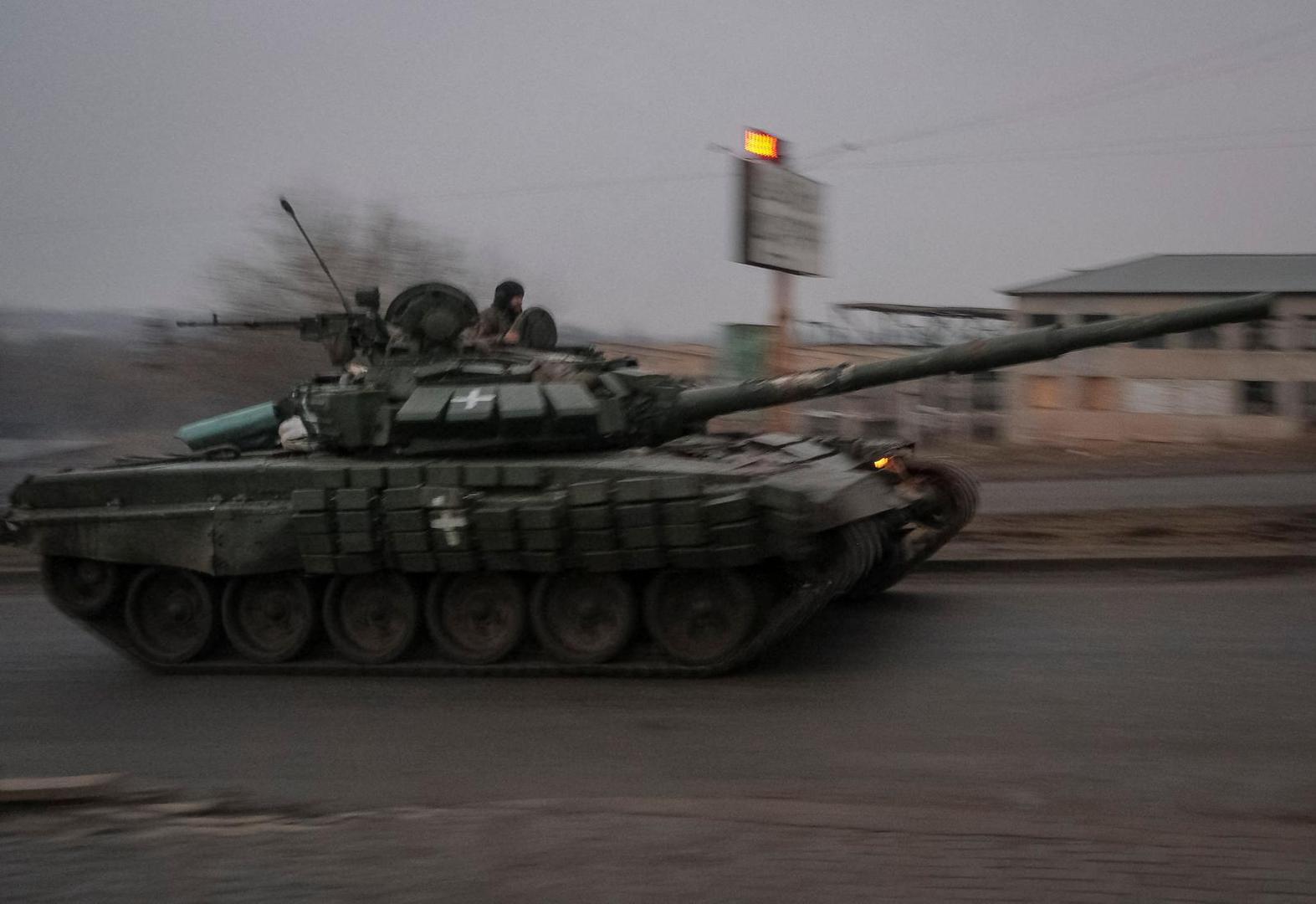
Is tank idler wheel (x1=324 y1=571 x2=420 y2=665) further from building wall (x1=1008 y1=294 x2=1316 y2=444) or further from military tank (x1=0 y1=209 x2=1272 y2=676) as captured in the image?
building wall (x1=1008 y1=294 x2=1316 y2=444)

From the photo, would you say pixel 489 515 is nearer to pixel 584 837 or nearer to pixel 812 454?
pixel 812 454

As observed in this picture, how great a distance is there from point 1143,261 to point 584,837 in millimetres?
30313

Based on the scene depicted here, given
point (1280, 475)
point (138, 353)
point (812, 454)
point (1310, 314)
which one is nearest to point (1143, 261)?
point (1310, 314)

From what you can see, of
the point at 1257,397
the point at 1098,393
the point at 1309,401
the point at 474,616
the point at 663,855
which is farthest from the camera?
the point at 1098,393

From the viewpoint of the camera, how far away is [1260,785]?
17.7 feet

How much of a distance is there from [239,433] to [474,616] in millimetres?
2853

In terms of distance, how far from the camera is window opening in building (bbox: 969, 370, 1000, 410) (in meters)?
25.8

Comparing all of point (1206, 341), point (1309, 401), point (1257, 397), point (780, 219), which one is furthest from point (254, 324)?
point (1309, 401)

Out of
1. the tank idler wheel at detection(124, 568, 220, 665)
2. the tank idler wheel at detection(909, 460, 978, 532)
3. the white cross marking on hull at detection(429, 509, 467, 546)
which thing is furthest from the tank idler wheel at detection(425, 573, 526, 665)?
the tank idler wheel at detection(909, 460, 978, 532)

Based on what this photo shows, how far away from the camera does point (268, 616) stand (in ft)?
29.7

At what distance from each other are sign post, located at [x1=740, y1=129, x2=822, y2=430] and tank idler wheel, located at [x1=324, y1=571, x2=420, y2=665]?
21.2 feet

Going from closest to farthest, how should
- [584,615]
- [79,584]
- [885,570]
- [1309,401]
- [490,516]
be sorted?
[490,516] → [584,615] → [79,584] → [885,570] → [1309,401]

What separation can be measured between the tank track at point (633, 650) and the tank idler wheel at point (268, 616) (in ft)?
0.36

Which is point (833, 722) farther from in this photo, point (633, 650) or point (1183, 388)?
point (1183, 388)
